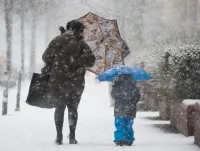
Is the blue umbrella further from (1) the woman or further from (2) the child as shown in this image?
(1) the woman

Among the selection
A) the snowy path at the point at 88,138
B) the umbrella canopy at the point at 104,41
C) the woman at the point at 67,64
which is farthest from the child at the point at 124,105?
the umbrella canopy at the point at 104,41

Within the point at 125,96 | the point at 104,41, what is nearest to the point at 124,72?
the point at 125,96

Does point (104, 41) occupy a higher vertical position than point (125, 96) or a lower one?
higher

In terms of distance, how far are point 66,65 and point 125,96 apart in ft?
3.30

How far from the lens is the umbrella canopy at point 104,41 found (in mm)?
9531

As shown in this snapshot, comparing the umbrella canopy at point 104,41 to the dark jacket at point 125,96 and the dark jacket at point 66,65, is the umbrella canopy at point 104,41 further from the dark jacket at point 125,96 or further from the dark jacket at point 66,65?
the dark jacket at point 66,65

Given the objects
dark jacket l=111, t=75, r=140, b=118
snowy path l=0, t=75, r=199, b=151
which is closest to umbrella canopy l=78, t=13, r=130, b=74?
snowy path l=0, t=75, r=199, b=151

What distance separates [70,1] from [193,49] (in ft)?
93.3

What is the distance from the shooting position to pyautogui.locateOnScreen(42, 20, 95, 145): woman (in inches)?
274

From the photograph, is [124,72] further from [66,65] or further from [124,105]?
[66,65]

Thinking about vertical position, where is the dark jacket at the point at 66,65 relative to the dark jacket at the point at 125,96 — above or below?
above

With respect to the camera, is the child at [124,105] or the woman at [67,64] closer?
the woman at [67,64]

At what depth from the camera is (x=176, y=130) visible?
10078mm

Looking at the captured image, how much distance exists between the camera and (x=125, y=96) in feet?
23.9
